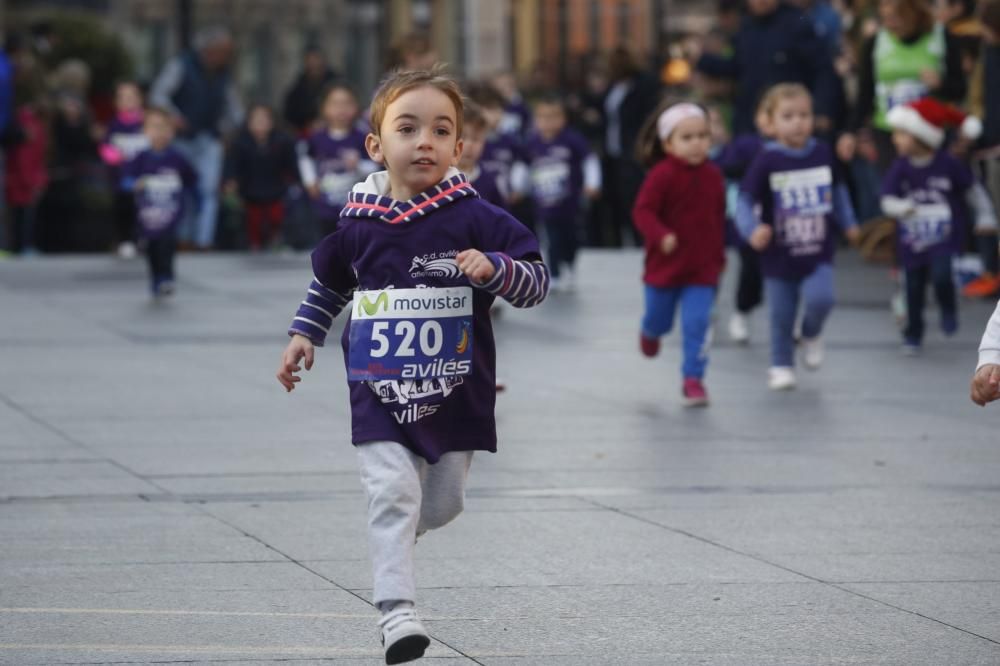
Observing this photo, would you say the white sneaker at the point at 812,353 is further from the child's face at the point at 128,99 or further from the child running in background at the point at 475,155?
the child's face at the point at 128,99

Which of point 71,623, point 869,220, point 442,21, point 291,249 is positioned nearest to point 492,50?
point 442,21

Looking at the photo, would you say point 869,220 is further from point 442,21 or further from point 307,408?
point 442,21

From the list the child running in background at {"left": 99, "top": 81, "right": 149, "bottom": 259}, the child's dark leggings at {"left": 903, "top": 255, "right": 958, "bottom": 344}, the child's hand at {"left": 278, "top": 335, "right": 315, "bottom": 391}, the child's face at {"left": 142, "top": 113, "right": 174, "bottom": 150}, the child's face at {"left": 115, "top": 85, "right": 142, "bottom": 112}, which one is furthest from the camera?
the child's face at {"left": 115, "top": 85, "right": 142, "bottom": 112}

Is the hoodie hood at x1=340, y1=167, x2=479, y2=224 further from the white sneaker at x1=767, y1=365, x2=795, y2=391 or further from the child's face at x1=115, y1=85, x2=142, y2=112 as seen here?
the child's face at x1=115, y1=85, x2=142, y2=112

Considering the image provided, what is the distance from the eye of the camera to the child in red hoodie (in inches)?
451

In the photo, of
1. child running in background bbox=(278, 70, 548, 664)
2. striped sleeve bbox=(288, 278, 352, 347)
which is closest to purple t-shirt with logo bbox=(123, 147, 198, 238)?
striped sleeve bbox=(288, 278, 352, 347)

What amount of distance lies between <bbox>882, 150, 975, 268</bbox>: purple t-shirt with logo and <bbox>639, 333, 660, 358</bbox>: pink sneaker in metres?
2.39

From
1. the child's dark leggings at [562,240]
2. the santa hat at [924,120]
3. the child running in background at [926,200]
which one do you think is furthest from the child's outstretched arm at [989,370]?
the child's dark leggings at [562,240]

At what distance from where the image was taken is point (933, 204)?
13680 mm

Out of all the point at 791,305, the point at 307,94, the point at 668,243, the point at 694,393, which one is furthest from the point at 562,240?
the point at 307,94

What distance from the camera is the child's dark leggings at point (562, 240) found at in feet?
61.0

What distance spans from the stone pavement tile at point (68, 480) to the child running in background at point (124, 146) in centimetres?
1461

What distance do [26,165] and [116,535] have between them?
51.8 ft

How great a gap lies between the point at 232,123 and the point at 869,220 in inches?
287
